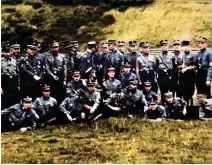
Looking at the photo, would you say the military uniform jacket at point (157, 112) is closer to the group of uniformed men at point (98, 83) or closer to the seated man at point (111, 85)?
the group of uniformed men at point (98, 83)

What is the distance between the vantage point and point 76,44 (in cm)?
715

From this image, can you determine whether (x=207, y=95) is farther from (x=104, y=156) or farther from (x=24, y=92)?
(x=24, y=92)

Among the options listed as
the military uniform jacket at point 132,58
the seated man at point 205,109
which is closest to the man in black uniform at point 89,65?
the military uniform jacket at point 132,58

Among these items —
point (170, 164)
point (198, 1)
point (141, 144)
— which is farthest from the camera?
point (198, 1)

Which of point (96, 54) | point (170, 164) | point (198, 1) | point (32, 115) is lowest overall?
point (170, 164)

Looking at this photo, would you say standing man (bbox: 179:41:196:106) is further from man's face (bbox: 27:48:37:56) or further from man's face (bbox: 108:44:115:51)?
man's face (bbox: 27:48:37:56)

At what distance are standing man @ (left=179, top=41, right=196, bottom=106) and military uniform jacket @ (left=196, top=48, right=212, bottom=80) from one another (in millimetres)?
77

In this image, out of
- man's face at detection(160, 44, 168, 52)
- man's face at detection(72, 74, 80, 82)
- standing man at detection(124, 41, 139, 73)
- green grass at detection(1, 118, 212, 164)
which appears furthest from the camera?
standing man at detection(124, 41, 139, 73)

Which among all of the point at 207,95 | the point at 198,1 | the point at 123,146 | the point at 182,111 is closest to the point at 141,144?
the point at 123,146

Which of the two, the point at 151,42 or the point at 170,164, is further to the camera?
the point at 151,42

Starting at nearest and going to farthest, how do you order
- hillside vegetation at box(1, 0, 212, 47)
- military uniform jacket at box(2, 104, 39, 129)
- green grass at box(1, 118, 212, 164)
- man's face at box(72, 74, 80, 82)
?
1. green grass at box(1, 118, 212, 164)
2. military uniform jacket at box(2, 104, 39, 129)
3. man's face at box(72, 74, 80, 82)
4. hillside vegetation at box(1, 0, 212, 47)

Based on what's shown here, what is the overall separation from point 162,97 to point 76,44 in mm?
1565

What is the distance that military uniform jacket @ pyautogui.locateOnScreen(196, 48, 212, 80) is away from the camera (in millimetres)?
7016

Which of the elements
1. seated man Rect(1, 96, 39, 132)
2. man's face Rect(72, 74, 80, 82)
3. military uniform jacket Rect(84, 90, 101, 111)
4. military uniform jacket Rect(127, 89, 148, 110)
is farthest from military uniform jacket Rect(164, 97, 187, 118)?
seated man Rect(1, 96, 39, 132)
